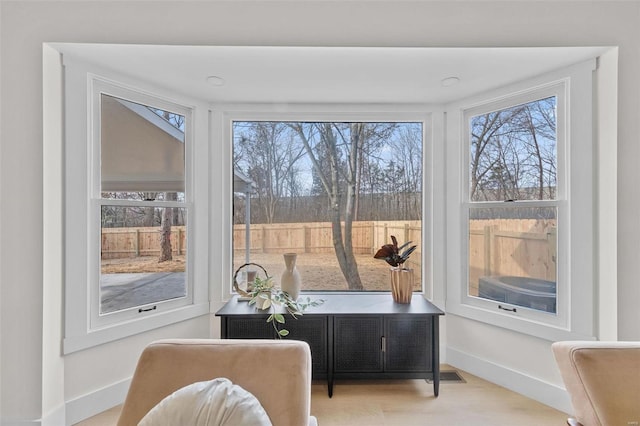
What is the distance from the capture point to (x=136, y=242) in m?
2.33

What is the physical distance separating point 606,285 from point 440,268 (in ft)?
3.42

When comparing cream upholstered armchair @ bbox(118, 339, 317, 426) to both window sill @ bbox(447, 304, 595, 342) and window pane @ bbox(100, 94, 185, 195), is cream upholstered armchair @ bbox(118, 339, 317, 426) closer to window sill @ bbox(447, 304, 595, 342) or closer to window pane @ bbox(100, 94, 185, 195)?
window pane @ bbox(100, 94, 185, 195)

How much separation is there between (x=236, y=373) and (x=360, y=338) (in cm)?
120

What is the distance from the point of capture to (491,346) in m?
2.39

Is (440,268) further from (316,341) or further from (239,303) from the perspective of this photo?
(239,303)

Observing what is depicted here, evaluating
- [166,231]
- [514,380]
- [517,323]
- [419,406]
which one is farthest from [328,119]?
[514,380]

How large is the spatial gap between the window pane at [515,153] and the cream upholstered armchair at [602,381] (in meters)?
1.23

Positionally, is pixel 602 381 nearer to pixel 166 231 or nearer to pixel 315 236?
pixel 315 236

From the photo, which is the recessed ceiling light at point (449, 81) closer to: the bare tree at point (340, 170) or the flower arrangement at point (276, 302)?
the bare tree at point (340, 170)

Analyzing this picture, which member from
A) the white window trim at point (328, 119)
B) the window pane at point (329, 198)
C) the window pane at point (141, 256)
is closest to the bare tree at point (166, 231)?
the window pane at point (141, 256)

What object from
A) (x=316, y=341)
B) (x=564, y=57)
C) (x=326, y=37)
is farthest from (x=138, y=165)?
(x=564, y=57)

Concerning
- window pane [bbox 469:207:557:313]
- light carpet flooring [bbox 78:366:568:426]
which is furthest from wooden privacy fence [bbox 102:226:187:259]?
window pane [bbox 469:207:557:313]

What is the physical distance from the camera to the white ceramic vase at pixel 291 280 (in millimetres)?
2447

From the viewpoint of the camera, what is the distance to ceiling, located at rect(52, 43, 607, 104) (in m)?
1.85
